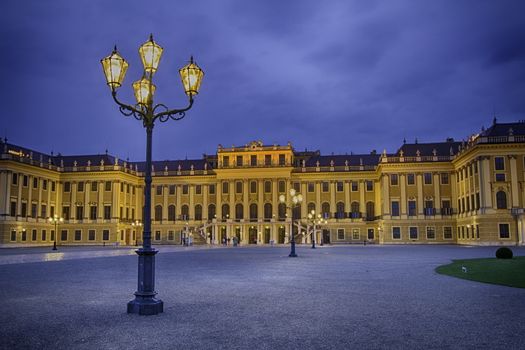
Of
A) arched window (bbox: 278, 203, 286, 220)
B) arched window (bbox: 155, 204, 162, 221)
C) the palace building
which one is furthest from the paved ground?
arched window (bbox: 155, 204, 162, 221)

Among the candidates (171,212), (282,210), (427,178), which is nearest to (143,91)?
(427,178)

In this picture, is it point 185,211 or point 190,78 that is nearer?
point 190,78

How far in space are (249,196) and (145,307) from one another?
2831 inches

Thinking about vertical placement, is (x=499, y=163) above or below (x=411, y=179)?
above

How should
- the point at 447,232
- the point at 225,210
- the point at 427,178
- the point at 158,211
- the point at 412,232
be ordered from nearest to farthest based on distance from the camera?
the point at 447,232 → the point at 412,232 → the point at 427,178 → the point at 225,210 → the point at 158,211

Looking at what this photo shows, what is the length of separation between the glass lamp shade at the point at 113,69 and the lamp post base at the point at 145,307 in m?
4.45

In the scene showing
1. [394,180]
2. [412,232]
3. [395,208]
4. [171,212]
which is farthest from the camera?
[171,212]

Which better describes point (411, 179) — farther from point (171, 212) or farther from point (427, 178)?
point (171, 212)

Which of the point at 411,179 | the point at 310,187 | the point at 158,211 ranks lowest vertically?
the point at 158,211

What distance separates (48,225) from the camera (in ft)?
240

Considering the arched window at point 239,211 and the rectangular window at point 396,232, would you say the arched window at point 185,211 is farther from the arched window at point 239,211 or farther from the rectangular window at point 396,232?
the rectangular window at point 396,232

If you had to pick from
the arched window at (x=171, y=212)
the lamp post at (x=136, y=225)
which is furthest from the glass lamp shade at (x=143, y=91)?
the arched window at (x=171, y=212)

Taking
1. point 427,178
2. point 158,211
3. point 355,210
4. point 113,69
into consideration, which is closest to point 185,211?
point 158,211

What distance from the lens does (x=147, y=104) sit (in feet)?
34.9
